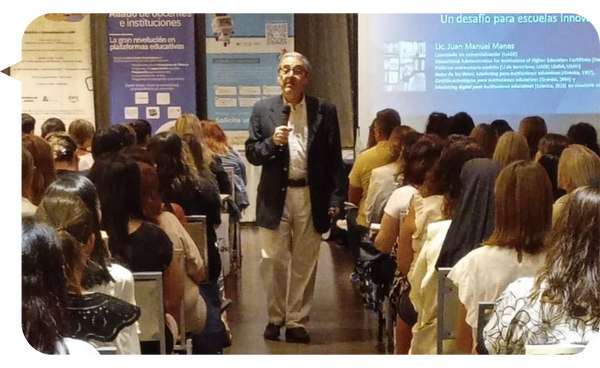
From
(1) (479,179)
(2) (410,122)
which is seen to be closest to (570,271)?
(1) (479,179)

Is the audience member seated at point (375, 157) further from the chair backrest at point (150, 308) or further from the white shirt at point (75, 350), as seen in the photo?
the white shirt at point (75, 350)

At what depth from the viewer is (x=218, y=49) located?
2117 mm

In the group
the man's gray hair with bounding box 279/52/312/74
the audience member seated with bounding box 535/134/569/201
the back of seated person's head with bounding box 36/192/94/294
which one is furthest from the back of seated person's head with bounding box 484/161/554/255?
the back of seated person's head with bounding box 36/192/94/294

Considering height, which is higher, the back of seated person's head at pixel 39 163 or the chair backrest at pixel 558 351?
the back of seated person's head at pixel 39 163

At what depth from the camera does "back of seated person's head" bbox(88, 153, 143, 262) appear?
6.05 feet

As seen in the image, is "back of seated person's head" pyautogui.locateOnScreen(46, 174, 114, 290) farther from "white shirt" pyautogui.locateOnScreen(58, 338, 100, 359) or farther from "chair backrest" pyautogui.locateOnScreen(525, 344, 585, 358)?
"chair backrest" pyautogui.locateOnScreen(525, 344, 585, 358)

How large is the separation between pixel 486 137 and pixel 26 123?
3.58ft

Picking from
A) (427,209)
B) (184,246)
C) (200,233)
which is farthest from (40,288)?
(427,209)

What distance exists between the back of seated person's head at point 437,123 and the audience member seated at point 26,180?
1.04 meters

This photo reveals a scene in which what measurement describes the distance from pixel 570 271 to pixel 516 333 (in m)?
0.16

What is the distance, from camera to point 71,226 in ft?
5.41

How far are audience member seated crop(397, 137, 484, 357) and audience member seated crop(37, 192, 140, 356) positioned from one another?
0.69 meters

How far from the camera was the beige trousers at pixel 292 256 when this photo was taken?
238 centimetres

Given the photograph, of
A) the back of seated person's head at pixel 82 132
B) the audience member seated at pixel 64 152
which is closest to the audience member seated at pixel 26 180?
the audience member seated at pixel 64 152
